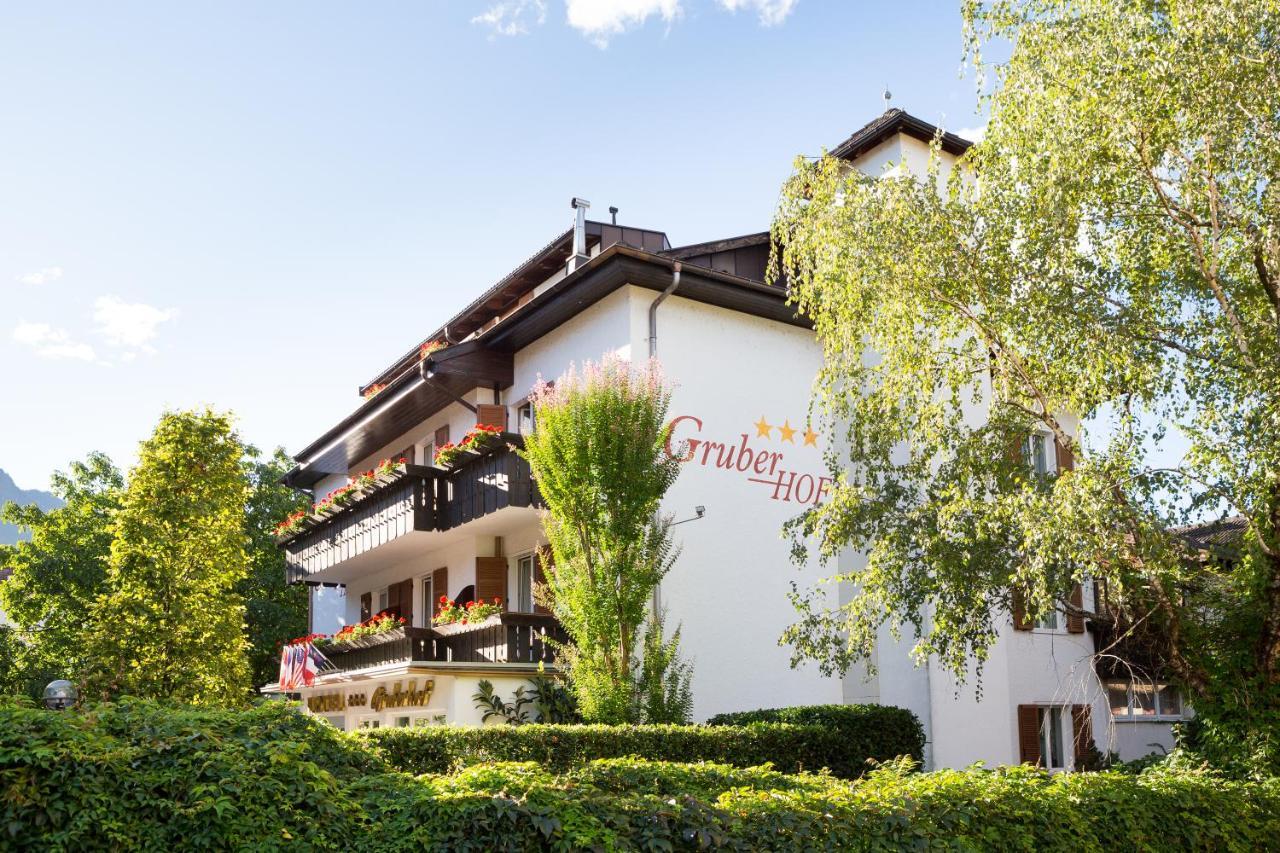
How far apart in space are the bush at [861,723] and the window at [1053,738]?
16.4ft

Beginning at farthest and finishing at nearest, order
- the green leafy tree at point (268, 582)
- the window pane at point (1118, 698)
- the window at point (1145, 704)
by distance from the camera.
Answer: the green leafy tree at point (268, 582) < the window at point (1145, 704) < the window pane at point (1118, 698)

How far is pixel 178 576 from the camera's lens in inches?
635

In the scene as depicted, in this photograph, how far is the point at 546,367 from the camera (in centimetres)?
2102

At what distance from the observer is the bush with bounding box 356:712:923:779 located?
14031mm

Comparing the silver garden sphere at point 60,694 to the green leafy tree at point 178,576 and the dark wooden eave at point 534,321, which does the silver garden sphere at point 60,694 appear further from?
the dark wooden eave at point 534,321

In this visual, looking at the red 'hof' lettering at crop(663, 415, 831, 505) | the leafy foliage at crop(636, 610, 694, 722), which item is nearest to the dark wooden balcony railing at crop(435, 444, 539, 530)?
the red 'hof' lettering at crop(663, 415, 831, 505)

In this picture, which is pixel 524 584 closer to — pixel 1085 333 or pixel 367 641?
pixel 367 641

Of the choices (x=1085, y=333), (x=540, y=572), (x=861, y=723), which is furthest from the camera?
(x=540, y=572)

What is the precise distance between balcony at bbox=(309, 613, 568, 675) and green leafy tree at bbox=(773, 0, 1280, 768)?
5126 mm

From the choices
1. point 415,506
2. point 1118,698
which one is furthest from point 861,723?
point 1118,698

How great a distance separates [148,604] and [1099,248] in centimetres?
1260

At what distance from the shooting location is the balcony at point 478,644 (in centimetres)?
1794

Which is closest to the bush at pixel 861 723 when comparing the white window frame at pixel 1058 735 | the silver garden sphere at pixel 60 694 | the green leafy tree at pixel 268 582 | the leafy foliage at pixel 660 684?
the leafy foliage at pixel 660 684

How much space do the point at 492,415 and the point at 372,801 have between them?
1499 centimetres
